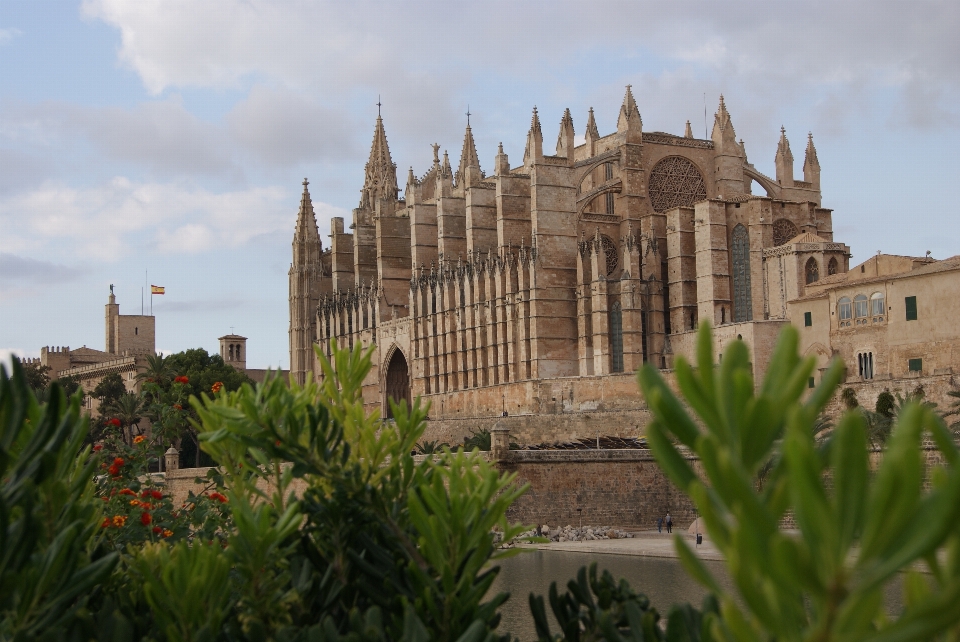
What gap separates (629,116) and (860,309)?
51.2 feet

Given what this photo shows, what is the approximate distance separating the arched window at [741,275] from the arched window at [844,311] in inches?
222

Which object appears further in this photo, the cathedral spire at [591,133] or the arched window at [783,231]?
the cathedral spire at [591,133]

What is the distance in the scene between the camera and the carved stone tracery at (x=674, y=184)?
48.8 metres

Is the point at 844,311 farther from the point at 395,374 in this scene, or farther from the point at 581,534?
the point at 395,374

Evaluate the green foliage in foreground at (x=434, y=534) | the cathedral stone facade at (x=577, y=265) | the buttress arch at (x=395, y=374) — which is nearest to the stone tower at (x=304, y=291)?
the cathedral stone facade at (x=577, y=265)

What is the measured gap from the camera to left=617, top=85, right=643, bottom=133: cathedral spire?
48.5 metres

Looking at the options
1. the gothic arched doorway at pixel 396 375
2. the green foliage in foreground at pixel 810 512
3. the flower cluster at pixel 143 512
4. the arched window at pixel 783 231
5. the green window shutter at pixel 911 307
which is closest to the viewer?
the green foliage in foreground at pixel 810 512

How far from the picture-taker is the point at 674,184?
49.2m

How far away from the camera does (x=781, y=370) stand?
345 centimetres

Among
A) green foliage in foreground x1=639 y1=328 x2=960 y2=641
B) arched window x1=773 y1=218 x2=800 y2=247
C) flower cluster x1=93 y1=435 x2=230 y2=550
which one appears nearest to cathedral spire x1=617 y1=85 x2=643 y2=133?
arched window x1=773 y1=218 x2=800 y2=247

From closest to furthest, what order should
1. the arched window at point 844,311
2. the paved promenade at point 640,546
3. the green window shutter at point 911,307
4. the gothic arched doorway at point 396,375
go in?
the paved promenade at point 640,546, the green window shutter at point 911,307, the arched window at point 844,311, the gothic arched doorway at point 396,375

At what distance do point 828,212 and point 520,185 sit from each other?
11.5 metres

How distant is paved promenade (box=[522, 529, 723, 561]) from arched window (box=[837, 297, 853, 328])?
24.3 ft

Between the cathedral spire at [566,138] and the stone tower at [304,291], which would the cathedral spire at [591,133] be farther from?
the stone tower at [304,291]
